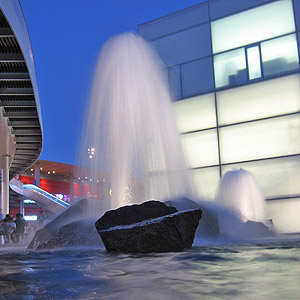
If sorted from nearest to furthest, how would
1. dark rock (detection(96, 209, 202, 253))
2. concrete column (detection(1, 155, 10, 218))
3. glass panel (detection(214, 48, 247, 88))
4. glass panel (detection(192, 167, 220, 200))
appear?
dark rock (detection(96, 209, 202, 253)), glass panel (detection(192, 167, 220, 200)), glass panel (detection(214, 48, 247, 88)), concrete column (detection(1, 155, 10, 218))

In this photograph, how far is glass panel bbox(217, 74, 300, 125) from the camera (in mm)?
15883

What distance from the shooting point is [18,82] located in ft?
43.1

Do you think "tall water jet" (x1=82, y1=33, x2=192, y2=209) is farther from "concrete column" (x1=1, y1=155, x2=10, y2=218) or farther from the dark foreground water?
"concrete column" (x1=1, y1=155, x2=10, y2=218)

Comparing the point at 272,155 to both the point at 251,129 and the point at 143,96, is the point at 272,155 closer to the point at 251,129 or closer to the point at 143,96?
the point at 251,129

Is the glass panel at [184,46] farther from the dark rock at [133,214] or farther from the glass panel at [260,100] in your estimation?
the dark rock at [133,214]

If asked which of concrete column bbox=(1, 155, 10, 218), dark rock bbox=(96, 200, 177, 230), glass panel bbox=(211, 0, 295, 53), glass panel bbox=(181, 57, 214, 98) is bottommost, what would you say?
dark rock bbox=(96, 200, 177, 230)

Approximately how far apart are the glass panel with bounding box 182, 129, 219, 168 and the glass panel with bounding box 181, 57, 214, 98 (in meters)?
2.08

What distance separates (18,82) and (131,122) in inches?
164

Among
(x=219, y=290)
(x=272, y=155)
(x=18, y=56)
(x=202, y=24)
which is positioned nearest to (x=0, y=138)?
(x=18, y=56)

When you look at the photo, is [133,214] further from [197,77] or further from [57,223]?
[197,77]

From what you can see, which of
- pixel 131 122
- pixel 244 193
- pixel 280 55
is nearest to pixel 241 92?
pixel 280 55

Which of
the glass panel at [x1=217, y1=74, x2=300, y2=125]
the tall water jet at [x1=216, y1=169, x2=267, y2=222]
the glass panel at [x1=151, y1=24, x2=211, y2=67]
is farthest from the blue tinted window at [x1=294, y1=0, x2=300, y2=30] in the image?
the tall water jet at [x1=216, y1=169, x2=267, y2=222]

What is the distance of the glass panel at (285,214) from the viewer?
1505 cm

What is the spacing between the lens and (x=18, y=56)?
11047mm
